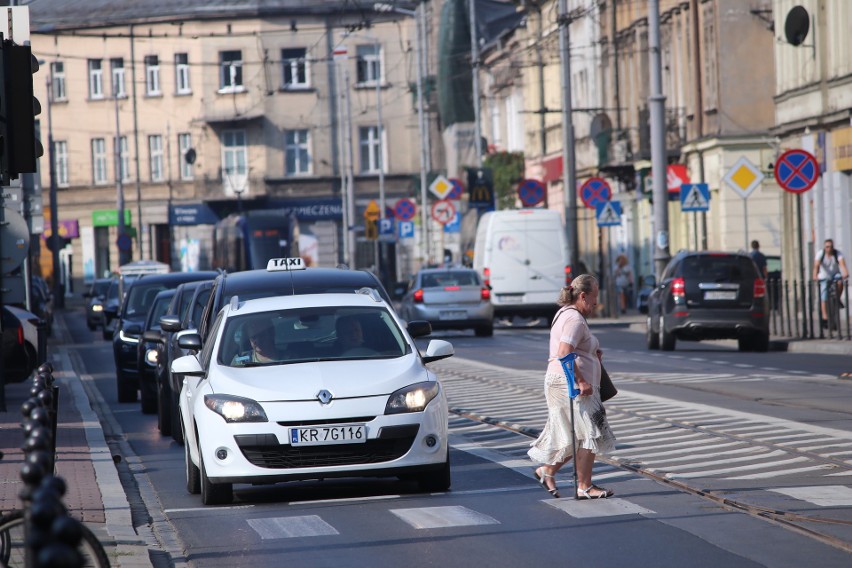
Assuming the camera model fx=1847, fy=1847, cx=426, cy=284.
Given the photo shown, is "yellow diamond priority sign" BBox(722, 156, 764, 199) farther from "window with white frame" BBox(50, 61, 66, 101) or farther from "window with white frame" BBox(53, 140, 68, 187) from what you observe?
"window with white frame" BBox(53, 140, 68, 187)

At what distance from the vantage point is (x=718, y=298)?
29844mm

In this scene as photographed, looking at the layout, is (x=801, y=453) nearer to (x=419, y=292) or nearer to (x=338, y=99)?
(x=419, y=292)

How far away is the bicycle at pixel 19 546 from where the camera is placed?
6.32 metres

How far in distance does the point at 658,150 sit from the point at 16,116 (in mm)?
28462

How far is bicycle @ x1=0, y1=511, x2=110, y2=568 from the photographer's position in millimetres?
6320

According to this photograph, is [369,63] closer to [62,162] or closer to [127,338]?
[62,162]

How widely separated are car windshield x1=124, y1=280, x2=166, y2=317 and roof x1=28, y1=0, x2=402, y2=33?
183ft

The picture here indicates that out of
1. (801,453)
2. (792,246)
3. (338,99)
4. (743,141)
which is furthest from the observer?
(338,99)

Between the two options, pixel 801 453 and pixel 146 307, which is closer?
pixel 801 453

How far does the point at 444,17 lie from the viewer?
244 ft

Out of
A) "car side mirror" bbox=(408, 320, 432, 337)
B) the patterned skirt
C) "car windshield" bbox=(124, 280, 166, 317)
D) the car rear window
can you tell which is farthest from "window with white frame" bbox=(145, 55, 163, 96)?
the patterned skirt

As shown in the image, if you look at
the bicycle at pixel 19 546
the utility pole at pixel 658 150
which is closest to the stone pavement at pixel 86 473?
the bicycle at pixel 19 546

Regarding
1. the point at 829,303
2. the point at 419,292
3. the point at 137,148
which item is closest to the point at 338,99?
the point at 137,148

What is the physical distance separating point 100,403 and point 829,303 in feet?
40.3
